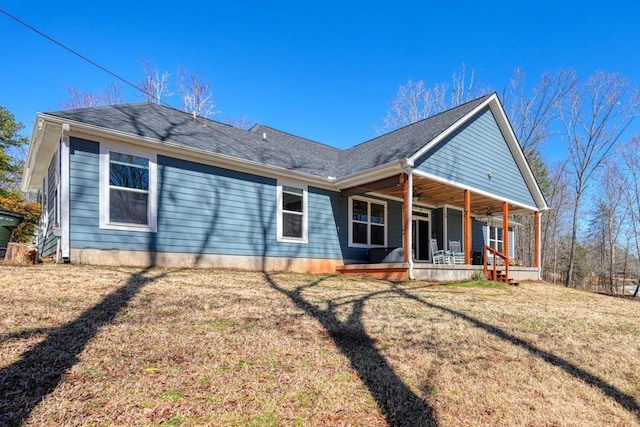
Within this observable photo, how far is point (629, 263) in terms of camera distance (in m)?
30.7

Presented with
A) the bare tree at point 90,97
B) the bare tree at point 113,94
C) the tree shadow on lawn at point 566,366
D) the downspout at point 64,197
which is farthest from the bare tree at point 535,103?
the bare tree at point 90,97

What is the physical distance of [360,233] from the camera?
1160 cm

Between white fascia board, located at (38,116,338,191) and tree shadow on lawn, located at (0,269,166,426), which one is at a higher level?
white fascia board, located at (38,116,338,191)

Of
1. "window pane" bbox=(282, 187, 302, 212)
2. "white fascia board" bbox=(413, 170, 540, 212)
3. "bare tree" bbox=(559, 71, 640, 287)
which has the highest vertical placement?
"bare tree" bbox=(559, 71, 640, 287)

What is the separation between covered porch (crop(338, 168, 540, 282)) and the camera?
9.28 metres

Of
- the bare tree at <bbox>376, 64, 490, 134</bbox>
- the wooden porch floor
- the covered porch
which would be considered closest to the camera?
the wooden porch floor

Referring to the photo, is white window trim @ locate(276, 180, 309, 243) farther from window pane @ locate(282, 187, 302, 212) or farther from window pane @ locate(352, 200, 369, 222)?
window pane @ locate(352, 200, 369, 222)

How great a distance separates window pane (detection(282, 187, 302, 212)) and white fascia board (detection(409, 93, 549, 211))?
125 inches

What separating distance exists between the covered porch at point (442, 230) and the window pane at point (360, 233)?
0.74 metres

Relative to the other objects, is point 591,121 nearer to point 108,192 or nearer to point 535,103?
point 535,103

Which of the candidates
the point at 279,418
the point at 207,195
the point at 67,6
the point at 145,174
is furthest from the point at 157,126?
the point at 279,418

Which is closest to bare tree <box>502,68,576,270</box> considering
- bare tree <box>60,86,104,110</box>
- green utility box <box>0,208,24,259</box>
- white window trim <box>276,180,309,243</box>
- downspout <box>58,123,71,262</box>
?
white window trim <box>276,180,309,243</box>

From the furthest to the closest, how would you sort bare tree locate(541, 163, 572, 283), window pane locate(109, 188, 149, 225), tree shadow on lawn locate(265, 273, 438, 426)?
bare tree locate(541, 163, 572, 283) → window pane locate(109, 188, 149, 225) → tree shadow on lawn locate(265, 273, 438, 426)

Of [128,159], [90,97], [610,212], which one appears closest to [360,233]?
[128,159]
